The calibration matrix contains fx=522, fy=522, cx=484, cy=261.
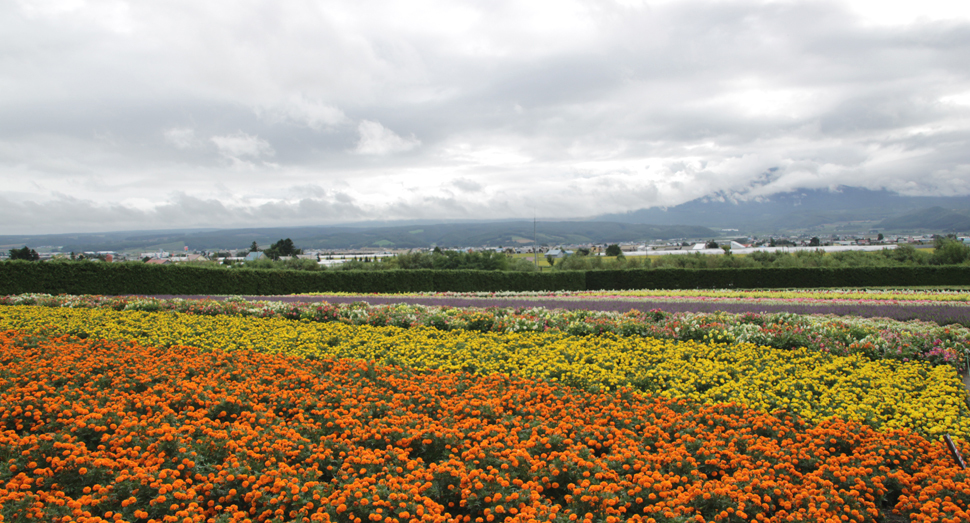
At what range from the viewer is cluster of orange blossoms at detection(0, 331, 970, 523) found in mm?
3674

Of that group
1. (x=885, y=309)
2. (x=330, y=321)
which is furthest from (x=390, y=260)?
(x=885, y=309)

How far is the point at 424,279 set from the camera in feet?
100

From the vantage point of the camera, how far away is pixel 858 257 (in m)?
45.7

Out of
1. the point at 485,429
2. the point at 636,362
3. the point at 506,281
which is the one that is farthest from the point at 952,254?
the point at 485,429

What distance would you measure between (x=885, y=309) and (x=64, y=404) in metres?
17.7

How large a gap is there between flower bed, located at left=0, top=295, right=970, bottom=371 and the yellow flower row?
0.57 metres

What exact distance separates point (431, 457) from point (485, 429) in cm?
56

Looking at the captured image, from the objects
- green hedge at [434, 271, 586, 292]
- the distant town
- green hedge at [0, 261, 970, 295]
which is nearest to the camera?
green hedge at [0, 261, 970, 295]

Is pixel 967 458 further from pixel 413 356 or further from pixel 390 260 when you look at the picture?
pixel 390 260

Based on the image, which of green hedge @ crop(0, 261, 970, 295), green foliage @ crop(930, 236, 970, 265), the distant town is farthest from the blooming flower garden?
green foliage @ crop(930, 236, 970, 265)

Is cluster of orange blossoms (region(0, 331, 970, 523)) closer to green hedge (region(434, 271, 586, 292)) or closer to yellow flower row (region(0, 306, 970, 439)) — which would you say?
yellow flower row (region(0, 306, 970, 439))

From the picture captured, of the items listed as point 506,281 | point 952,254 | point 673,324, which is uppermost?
point 952,254

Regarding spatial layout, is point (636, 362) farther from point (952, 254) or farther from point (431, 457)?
point (952, 254)

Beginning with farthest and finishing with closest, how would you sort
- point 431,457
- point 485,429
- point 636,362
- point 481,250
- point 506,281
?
point 481,250 → point 506,281 → point 636,362 → point 485,429 → point 431,457
